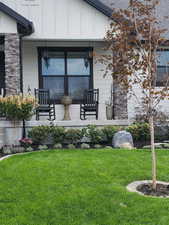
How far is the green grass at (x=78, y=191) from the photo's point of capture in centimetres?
373

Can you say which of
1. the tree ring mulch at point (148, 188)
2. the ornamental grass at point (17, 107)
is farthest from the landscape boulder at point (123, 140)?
the tree ring mulch at point (148, 188)

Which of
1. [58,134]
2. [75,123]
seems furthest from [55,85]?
[58,134]

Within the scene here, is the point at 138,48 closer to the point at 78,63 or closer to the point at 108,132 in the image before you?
the point at 108,132

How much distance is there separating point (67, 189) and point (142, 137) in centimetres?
482

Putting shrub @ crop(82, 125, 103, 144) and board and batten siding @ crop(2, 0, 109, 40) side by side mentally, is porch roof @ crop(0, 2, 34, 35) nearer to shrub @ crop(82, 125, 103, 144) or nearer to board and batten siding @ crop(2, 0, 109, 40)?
board and batten siding @ crop(2, 0, 109, 40)

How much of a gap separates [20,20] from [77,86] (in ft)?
10.7

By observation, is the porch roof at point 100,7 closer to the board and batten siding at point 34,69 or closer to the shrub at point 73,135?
the board and batten siding at point 34,69

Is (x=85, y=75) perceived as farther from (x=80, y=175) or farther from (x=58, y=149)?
(x=80, y=175)

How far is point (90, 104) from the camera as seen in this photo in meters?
10.6

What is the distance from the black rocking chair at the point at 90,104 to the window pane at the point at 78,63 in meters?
0.84

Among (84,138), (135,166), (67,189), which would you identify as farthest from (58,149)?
(67,189)

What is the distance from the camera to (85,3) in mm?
10008

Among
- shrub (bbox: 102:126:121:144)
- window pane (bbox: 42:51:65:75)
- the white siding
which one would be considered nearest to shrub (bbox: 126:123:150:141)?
shrub (bbox: 102:126:121:144)

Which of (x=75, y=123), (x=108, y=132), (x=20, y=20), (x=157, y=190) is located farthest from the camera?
(x=75, y=123)
